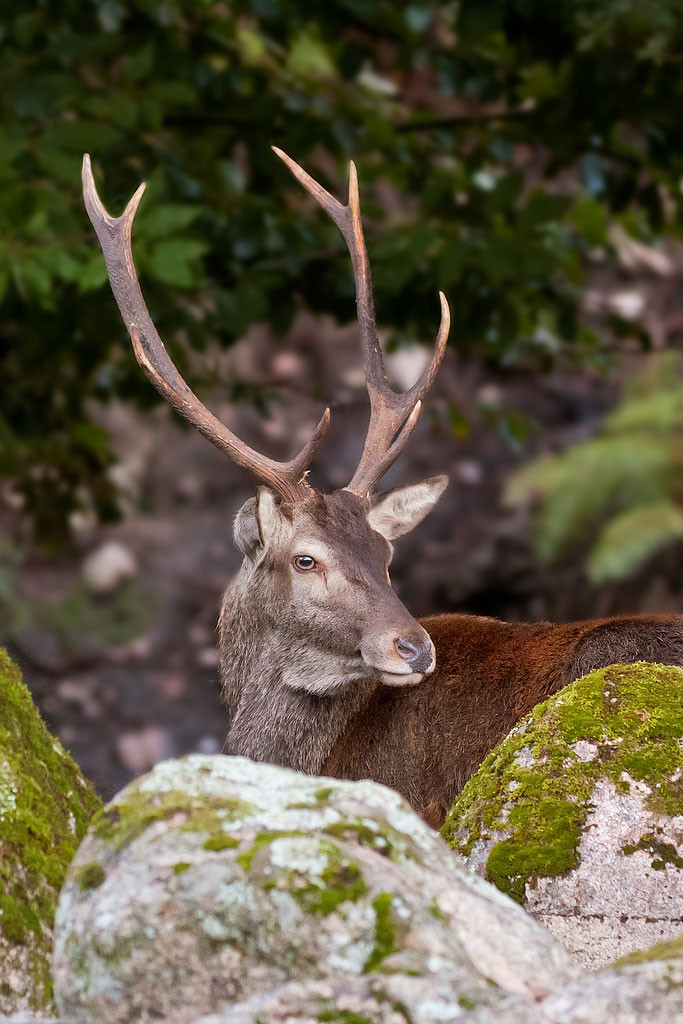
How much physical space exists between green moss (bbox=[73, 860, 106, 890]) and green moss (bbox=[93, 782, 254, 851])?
4cm

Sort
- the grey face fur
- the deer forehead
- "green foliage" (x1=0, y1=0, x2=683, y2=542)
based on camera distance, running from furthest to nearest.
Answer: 1. "green foliage" (x1=0, y1=0, x2=683, y2=542)
2. the deer forehead
3. the grey face fur

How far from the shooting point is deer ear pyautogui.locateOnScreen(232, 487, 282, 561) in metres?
4.56

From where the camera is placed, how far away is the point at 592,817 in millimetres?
3002

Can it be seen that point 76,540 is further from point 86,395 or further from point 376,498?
point 376,498

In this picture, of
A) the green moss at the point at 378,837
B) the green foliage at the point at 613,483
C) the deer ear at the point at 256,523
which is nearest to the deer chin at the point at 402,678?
the deer ear at the point at 256,523

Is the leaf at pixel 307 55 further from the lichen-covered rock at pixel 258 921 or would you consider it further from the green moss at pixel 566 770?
the lichen-covered rock at pixel 258 921

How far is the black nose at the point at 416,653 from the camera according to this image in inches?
166

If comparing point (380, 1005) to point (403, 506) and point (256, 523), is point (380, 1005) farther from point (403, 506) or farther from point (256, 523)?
point (403, 506)

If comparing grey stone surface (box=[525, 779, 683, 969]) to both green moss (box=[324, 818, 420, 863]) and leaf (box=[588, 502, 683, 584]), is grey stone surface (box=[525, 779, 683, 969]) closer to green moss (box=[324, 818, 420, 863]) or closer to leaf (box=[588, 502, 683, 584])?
green moss (box=[324, 818, 420, 863])

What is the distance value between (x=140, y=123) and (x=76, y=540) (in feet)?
16.7

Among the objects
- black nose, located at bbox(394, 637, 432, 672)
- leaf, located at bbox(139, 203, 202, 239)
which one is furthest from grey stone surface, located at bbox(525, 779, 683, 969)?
leaf, located at bbox(139, 203, 202, 239)

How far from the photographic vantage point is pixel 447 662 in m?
4.62

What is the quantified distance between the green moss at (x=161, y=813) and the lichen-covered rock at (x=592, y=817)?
0.88 meters

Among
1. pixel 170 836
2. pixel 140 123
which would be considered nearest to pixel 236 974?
pixel 170 836
